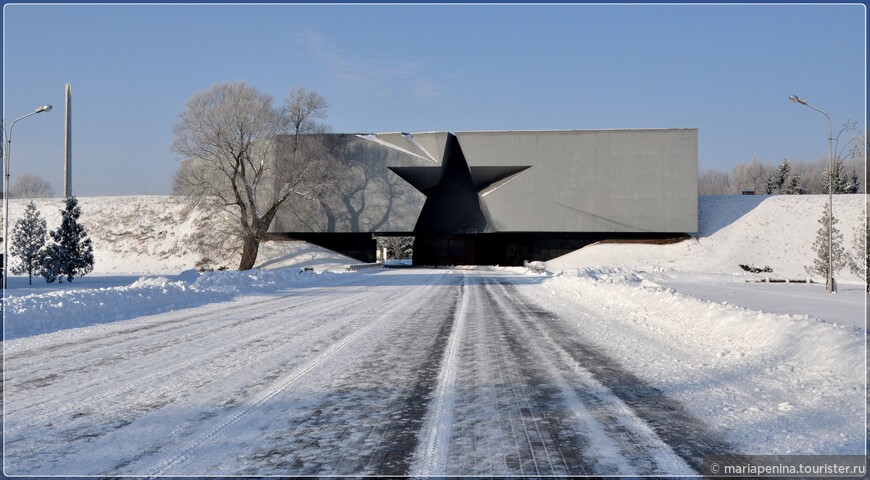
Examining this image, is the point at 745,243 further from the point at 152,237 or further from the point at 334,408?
the point at 334,408

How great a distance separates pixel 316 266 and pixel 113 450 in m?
54.5

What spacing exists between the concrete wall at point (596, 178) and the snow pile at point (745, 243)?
2.63 meters

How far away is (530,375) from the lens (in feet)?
25.4

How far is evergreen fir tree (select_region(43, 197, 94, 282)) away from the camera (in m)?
34.0

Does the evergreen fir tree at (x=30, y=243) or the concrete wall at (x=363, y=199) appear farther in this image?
the concrete wall at (x=363, y=199)

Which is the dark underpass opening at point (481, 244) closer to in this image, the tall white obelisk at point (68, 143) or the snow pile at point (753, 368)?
the tall white obelisk at point (68, 143)

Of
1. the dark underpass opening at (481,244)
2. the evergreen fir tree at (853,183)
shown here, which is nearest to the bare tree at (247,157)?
the dark underpass opening at (481,244)

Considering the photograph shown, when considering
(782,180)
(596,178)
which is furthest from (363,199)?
(782,180)

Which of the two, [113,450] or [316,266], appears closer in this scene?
[113,450]

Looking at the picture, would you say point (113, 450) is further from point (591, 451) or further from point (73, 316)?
point (73, 316)

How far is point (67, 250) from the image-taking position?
34594 mm

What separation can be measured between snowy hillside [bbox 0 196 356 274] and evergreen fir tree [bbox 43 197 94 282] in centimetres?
1711

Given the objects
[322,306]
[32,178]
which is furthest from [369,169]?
[32,178]

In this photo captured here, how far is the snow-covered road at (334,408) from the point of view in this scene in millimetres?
4516
